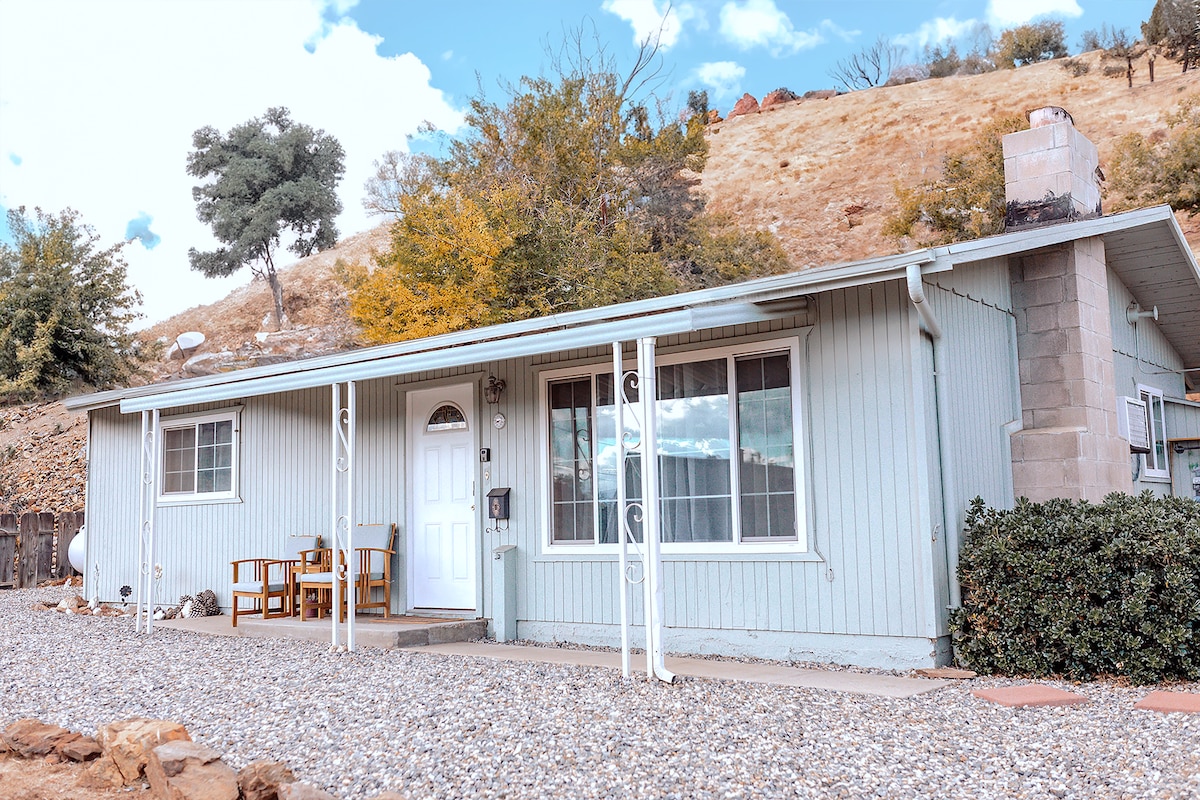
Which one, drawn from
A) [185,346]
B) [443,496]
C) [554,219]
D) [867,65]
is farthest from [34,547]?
[867,65]

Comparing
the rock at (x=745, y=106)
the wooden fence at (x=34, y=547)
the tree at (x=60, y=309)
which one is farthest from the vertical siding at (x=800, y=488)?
the rock at (x=745, y=106)

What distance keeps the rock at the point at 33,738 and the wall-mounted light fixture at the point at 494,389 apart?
4104mm

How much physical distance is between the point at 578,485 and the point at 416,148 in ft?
88.8

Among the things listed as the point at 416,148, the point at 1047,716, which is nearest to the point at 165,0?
the point at 416,148

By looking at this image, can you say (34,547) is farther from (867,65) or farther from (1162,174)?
(867,65)

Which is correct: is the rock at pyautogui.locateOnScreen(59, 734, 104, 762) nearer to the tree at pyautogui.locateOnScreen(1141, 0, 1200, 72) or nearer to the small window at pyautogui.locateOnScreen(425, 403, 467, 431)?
the small window at pyautogui.locateOnScreen(425, 403, 467, 431)

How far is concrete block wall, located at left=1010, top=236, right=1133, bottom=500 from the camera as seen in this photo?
718cm

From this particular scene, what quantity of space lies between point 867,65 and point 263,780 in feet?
155

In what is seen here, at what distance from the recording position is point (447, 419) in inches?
340

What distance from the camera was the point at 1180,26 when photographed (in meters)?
31.2

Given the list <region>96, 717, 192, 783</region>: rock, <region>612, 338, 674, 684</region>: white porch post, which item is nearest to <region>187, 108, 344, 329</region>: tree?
<region>612, 338, 674, 684</region>: white porch post

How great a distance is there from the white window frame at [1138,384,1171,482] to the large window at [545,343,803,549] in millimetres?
4596

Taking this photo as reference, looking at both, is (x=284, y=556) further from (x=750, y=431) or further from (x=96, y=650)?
(x=750, y=431)

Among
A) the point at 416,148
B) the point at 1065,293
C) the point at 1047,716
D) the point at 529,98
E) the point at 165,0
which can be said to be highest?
the point at 165,0
